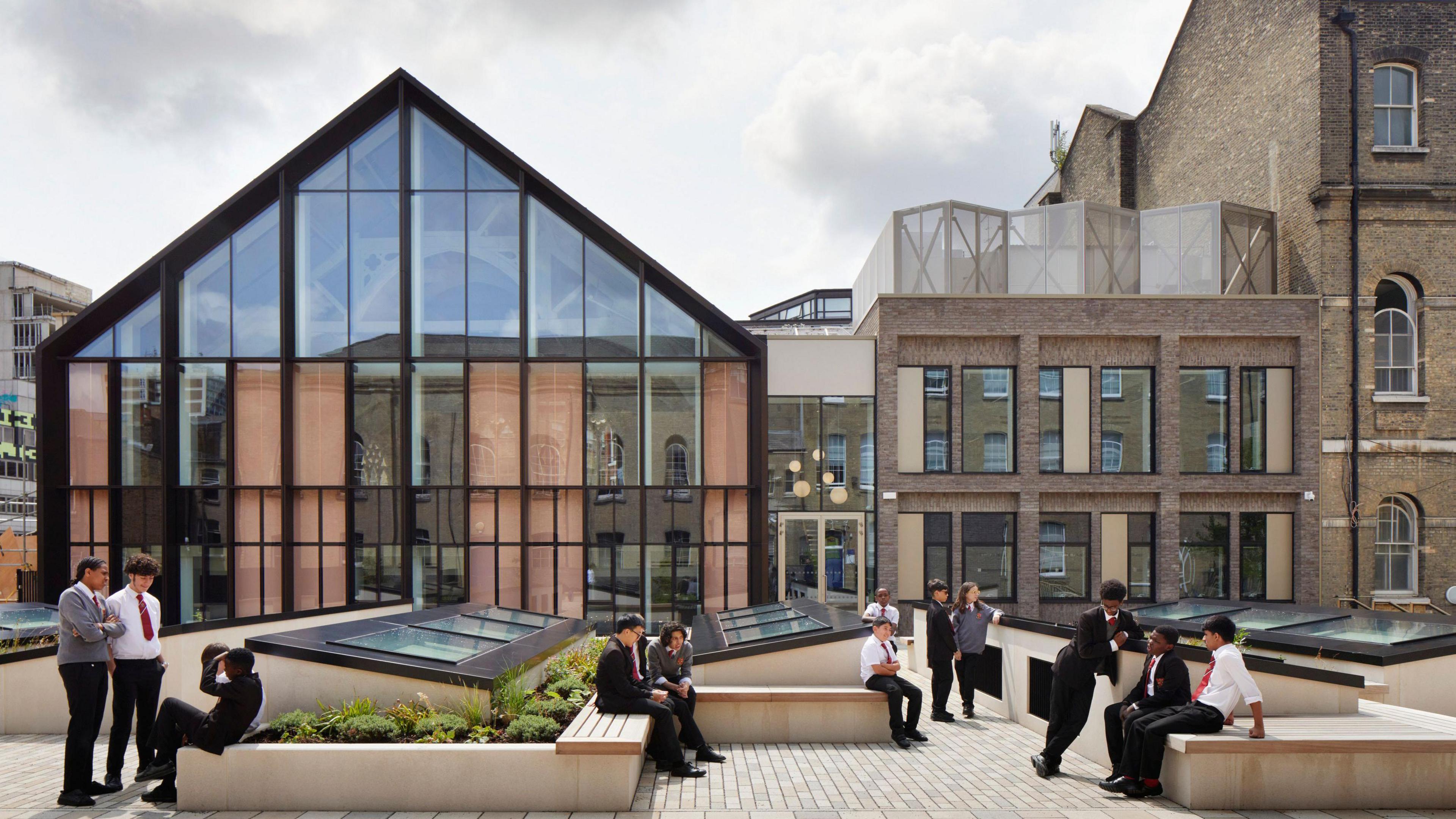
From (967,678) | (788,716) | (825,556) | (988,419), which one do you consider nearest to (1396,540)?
(988,419)

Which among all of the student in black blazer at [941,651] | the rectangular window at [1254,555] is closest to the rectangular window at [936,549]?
the rectangular window at [1254,555]

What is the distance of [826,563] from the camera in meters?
19.6

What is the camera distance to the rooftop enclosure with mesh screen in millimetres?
19922

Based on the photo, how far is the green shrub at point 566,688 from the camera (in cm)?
905

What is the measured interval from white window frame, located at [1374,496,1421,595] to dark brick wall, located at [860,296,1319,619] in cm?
162

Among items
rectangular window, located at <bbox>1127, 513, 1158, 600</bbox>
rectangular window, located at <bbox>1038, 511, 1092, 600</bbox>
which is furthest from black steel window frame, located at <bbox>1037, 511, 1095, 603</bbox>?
rectangular window, located at <bbox>1127, 513, 1158, 600</bbox>

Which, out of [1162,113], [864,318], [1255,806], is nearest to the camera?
[1255,806]

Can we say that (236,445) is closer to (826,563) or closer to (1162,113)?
(826,563)

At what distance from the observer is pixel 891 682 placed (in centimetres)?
962

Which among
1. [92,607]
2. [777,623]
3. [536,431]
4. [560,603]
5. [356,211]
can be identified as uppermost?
[356,211]

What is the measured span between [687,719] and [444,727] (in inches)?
95.7

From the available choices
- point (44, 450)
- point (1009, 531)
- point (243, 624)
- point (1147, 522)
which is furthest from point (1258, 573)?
point (44, 450)

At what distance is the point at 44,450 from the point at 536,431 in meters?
10.3

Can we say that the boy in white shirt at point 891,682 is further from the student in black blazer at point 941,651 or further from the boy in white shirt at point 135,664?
the boy in white shirt at point 135,664
